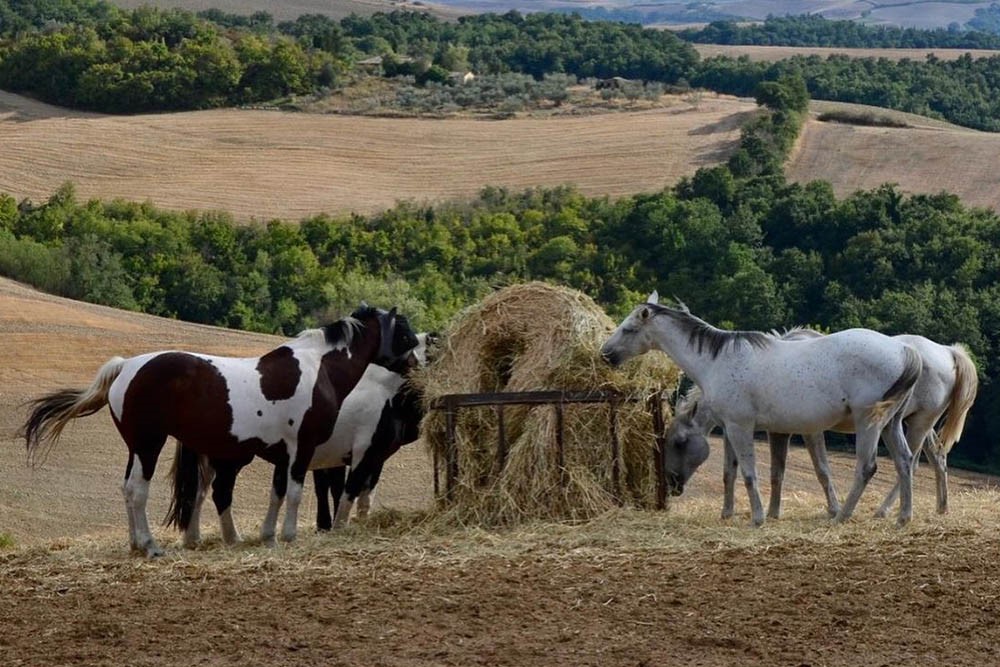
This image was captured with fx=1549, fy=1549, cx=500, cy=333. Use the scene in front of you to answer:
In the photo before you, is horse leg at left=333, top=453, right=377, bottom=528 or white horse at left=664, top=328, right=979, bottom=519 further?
horse leg at left=333, top=453, right=377, bottom=528

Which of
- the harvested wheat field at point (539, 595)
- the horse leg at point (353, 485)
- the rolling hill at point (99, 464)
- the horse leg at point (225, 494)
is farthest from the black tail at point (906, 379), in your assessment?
the horse leg at point (225, 494)

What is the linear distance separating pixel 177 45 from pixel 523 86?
1655 cm

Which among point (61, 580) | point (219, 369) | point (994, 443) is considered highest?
point (219, 369)

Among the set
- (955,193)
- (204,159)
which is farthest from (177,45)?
(955,193)

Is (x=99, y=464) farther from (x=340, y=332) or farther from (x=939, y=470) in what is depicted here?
(x=939, y=470)

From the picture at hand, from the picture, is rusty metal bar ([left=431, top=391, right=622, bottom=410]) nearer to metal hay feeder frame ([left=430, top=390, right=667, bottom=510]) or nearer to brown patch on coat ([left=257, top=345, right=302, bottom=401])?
metal hay feeder frame ([left=430, top=390, right=667, bottom=510])

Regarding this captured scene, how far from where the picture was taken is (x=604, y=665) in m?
8.81

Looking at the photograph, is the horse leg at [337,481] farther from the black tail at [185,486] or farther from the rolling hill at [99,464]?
the black tail at [185,486]

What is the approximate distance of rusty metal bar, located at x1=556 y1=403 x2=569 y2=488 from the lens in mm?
13430

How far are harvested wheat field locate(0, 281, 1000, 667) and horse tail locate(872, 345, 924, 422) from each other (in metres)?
0.96

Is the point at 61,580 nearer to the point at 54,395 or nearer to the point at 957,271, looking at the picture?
the point at 54,395

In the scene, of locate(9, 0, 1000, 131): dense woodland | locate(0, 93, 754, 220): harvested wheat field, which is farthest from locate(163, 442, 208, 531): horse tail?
locate(9, 0, 1000, 131): dense woodland

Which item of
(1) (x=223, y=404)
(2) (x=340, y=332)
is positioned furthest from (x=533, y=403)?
(1) (x=223, y=404)

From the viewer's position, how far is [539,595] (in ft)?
34.2
